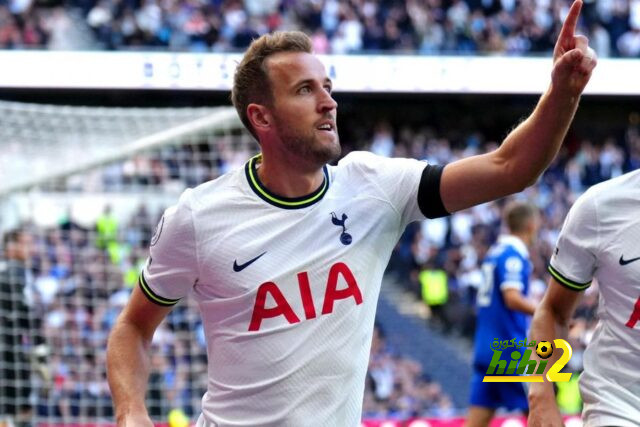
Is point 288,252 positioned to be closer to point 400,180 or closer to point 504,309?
point 400,180

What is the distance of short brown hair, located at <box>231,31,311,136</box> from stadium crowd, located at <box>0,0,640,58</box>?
18779mm

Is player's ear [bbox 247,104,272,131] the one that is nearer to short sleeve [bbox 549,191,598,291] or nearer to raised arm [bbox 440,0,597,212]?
raised arm [bbox 440,0,597,212]

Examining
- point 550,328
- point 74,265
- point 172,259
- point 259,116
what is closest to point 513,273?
point 550,328

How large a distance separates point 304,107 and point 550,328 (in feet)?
4.46

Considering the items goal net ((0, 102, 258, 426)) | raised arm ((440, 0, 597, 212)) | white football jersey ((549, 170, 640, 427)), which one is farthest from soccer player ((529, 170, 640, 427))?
goal net ((0, 102, 258, 426))

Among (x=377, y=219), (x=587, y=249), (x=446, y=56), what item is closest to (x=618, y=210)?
(x=587, y=249)

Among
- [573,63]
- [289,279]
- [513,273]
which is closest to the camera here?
[573,63]

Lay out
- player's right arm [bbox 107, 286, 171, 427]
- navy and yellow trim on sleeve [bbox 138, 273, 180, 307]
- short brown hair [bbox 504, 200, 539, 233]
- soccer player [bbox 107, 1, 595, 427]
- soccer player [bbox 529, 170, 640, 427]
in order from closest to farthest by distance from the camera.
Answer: soccer player [bbox 107, 1, 595, 427]
player's right arm [bbox 107, 286, 171, 427]
navy and yellow trim on sleeve [bbox 138, 273, 180, 307]
soccer player [bbox 529, 170, 640, 427]
short brown hair [bbox 504, 200, 539, 233]

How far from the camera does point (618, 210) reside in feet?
15.1

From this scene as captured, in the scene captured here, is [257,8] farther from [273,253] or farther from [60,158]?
[273,253]

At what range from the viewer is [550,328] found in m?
4.76

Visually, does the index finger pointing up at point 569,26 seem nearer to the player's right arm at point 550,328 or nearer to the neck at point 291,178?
the neck at point 291,178

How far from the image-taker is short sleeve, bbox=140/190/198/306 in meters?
4.21

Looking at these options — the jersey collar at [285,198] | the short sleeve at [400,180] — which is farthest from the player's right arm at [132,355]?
the short sleeve at [400,180]
